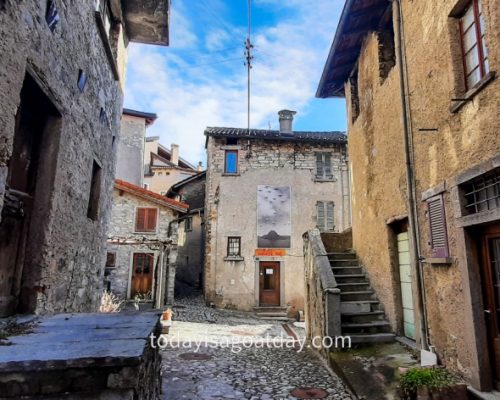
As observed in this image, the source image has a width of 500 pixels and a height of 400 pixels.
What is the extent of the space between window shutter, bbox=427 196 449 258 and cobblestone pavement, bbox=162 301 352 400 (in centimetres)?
228

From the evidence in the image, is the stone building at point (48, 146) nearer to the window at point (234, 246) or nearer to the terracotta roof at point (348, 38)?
the terracotta roof at point (348, 38)

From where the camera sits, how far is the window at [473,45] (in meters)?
4.07

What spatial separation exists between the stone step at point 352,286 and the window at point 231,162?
1096cm

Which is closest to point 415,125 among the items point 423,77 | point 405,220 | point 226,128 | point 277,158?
point 423,77

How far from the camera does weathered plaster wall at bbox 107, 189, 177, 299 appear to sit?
15.6 metres

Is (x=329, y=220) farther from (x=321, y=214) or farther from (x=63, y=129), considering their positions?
(x=63, y=129)

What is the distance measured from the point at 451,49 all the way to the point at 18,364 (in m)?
5.30

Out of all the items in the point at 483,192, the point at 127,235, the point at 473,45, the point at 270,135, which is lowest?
the point at 483,192

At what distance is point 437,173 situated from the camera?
4.79 m

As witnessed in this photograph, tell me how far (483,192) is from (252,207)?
1355 cm

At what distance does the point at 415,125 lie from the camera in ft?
17.9

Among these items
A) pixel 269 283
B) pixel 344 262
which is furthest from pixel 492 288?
pixel 269 283

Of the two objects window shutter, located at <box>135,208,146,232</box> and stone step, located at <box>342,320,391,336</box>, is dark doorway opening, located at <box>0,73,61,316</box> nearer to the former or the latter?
stone step, located at <box>342,320,391,336</box>

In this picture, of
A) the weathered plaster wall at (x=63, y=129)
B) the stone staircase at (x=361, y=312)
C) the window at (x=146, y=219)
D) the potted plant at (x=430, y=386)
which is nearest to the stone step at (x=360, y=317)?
the stone staircase at (x=361, y=312)
